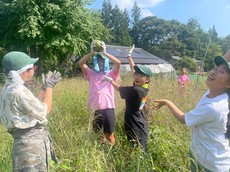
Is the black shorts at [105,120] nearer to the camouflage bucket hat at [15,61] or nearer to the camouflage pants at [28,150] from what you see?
the camouflage pants at [28,150]

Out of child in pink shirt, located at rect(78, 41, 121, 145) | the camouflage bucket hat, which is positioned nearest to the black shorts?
child in pink shirt, located at rect(78, 41, 121, 145)

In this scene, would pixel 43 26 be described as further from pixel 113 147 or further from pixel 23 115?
pixel 23 115

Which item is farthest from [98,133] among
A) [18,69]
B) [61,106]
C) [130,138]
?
[18,69]

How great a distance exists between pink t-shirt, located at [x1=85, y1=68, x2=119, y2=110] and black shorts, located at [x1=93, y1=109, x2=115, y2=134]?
0.07m

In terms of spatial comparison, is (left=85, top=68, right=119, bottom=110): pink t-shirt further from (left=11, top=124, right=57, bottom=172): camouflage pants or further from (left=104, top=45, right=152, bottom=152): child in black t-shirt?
(left=11, top=124, right=57, bottom=172): camouflage pants

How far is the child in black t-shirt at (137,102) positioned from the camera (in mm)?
2807

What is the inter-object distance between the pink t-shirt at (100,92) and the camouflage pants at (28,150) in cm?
126

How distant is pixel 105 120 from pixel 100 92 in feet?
1.20

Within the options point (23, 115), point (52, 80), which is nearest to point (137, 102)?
point (52, 80)

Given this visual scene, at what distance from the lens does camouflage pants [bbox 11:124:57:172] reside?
2.14 m

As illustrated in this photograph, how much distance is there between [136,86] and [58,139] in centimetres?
112

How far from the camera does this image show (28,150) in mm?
2141

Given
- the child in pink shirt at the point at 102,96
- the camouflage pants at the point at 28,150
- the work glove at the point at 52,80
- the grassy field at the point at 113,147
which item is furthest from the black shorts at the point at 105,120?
the camouflage pants at the point at 28,150

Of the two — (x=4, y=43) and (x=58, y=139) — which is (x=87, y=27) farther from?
(x=58, y=139)
